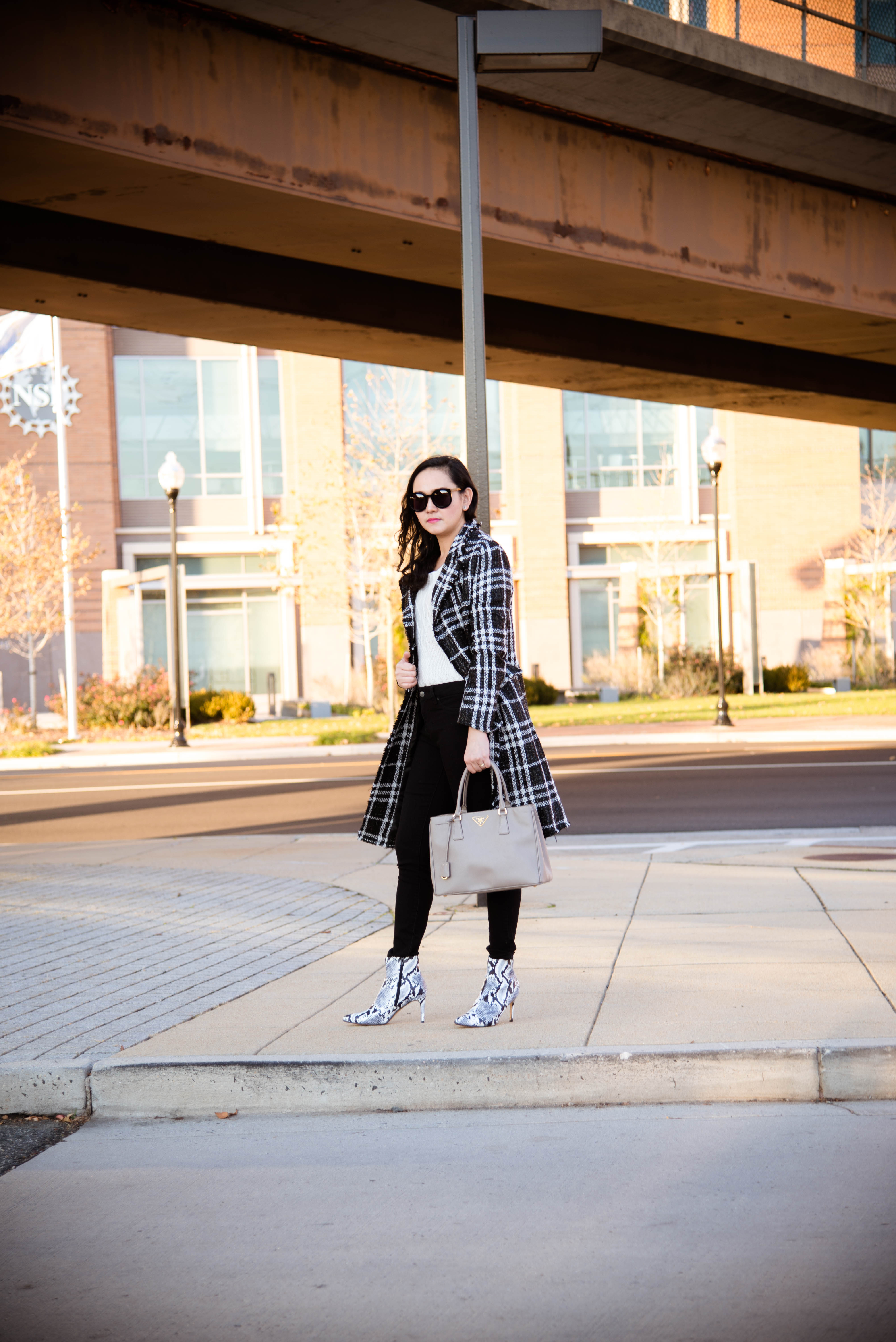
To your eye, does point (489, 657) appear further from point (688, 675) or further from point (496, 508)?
point (496, 508)

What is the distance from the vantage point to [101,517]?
39.0 meters

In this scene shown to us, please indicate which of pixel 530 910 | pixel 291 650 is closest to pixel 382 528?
pixel 291 650

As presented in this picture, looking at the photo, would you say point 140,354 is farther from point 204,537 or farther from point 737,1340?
point 737,1340

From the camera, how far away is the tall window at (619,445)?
41.5 meters

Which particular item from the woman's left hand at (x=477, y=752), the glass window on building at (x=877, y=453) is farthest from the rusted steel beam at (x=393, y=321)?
the glass window on building at (x=877, y=453)

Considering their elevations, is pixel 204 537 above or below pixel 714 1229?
above

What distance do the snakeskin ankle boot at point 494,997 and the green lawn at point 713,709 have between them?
21.2 meters

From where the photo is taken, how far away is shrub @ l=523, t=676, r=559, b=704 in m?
33.8

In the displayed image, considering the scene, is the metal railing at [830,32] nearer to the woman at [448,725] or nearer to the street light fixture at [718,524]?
the woman at [448,725]

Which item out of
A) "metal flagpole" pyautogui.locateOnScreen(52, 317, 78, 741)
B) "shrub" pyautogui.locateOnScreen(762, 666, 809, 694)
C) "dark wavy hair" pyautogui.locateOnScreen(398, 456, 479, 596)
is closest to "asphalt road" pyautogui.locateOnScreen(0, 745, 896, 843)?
"metal flagpole" pyautogui.locateOnScreen(52, 317, 78, 741)

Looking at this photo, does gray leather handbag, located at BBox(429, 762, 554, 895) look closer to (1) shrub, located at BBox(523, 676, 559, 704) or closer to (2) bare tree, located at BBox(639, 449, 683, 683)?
(1) shrub, located at BBox(523, 676, 559, 704)

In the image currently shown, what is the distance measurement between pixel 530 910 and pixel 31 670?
993 inches

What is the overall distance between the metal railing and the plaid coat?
9082 mm

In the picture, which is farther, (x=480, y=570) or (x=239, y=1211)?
(x=480, y=570)
